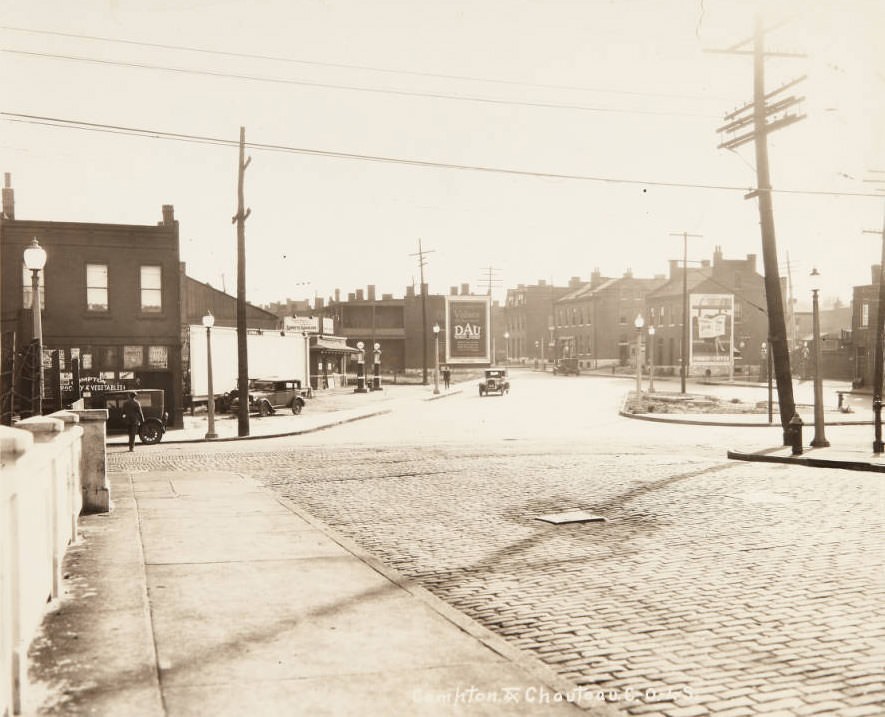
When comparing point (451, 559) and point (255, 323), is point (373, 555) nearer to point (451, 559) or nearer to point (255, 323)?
point (451, 559)

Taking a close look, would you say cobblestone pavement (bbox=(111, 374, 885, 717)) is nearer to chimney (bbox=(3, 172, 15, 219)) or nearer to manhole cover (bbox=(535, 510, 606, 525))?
manhole cover (bbox=(535, 510, 606, 525))

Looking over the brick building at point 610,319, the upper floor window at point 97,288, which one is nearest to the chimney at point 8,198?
the upper floor window at point 97,288

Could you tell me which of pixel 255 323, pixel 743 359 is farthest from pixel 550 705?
pixel 743 359

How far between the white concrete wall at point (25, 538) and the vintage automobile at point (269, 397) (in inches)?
1079

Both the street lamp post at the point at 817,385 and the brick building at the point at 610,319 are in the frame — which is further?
the brick building at the point at 610,319

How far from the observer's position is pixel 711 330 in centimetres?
8125

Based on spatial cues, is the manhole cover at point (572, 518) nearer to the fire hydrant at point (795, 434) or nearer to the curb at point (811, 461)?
the curb at point (811, 461)

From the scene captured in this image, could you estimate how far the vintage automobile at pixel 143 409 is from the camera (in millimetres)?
23469

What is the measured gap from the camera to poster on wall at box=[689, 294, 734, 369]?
80938mm

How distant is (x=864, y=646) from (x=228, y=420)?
2931 centimetres

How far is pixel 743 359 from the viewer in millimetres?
84562

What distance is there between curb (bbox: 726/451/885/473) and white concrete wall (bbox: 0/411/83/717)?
1390cm

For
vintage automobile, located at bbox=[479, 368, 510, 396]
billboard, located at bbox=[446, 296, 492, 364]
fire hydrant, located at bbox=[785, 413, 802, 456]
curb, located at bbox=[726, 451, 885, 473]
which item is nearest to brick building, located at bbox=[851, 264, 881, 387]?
vintage automobile, located at bbox=[479, 368, 510, 396]

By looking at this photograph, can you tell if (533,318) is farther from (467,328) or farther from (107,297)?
(107,297)
